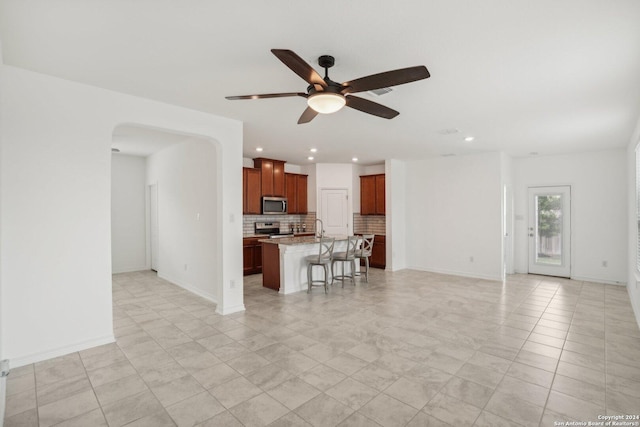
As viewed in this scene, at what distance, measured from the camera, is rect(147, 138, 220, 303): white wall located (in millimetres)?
4816

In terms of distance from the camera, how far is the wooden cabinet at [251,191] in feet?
23.4

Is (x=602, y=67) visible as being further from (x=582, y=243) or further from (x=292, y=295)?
(x=582, y=243)

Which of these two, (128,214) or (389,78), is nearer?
(389,78)

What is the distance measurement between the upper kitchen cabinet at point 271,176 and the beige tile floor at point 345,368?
3354mm

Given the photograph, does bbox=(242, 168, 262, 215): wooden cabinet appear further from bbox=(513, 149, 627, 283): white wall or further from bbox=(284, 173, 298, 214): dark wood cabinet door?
bbox=(513, 149, 627, 283): white wall

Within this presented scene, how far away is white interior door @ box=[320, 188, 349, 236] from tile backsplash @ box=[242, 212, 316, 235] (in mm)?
361

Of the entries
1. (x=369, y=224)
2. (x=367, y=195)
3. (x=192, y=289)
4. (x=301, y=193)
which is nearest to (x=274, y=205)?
(x=301, y=193)

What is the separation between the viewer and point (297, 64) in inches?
79.3

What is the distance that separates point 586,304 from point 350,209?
481cm

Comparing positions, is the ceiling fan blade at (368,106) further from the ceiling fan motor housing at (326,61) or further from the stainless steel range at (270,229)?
the stainless steel range at (270,229)

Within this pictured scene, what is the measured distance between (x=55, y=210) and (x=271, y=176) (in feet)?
15.8

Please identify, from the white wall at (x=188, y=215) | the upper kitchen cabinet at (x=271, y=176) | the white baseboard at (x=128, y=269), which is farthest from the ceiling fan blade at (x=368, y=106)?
the white baseboard at (x=128, y=269)

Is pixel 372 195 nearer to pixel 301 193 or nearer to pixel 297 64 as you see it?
pixel 301 193

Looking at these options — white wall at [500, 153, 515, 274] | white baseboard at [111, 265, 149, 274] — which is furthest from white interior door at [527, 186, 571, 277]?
white baseboard at [111, 265, 149, 274]
